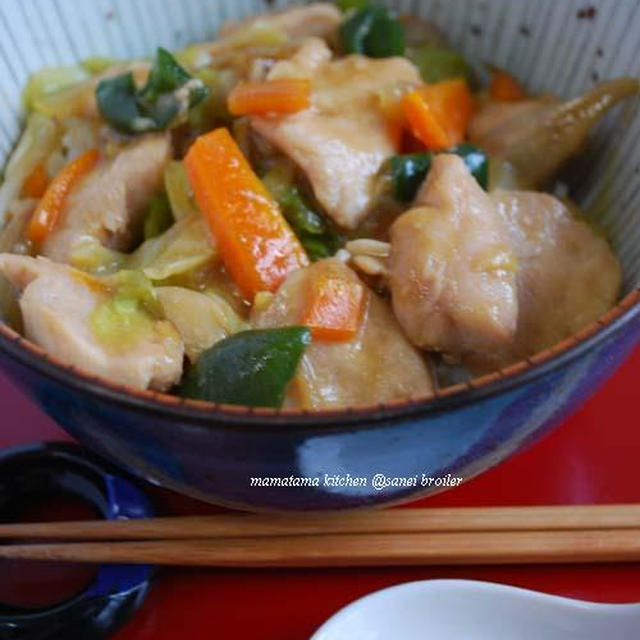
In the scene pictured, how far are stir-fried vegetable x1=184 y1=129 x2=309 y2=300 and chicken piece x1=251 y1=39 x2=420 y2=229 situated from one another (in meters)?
0.09

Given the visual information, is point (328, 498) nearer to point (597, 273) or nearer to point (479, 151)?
point (597, 273)

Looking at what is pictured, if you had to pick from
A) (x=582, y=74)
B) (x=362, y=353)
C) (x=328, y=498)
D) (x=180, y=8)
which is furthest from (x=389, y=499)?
(x=180, y=8)

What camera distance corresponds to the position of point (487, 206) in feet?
4.25

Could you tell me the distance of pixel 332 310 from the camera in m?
1.18

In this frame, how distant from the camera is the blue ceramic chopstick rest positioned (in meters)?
1.18

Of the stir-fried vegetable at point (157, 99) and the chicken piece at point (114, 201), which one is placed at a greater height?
the stir-fried vegetable at point (157, 99)

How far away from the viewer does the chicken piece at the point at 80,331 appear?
1.10 meters

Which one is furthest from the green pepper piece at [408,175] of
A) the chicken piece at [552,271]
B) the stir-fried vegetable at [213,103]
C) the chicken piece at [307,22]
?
the chicken piece at [307,22]

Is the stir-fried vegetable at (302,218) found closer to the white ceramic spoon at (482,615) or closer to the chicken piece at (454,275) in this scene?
the chicken piece at (454,275)

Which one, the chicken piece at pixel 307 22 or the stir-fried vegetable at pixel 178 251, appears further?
the chicken piece at pixel 307 22

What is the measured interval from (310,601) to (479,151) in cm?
79

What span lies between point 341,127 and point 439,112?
0.21m

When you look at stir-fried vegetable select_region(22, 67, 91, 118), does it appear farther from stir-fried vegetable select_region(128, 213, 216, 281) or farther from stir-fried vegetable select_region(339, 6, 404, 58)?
stir-fried vegetable select_region(339, 6, 404, 58)

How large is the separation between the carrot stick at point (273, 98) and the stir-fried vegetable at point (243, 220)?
0.10 meters
